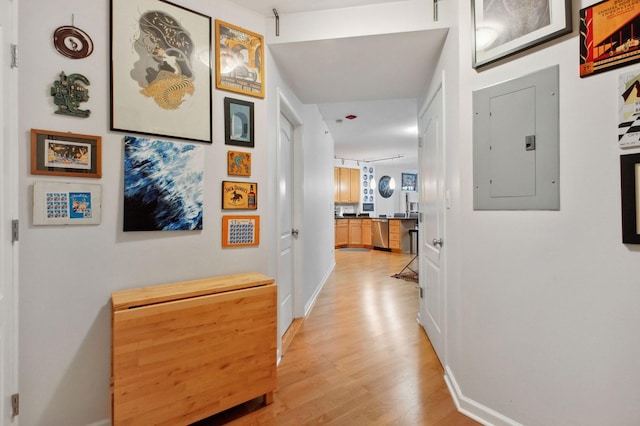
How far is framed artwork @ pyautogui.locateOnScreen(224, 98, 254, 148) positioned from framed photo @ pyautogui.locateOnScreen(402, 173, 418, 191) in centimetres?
886

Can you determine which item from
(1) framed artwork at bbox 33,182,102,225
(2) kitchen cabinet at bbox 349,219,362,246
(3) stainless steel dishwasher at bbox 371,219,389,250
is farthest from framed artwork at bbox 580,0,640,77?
(2) kitchen cabinet at bbox 349,219,362,246

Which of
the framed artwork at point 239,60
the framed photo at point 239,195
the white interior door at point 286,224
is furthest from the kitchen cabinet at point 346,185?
the framed photo at point 239,195

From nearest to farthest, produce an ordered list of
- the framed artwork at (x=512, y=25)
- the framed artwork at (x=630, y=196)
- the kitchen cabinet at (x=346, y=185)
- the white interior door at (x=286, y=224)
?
the framed artwork at (x=630, y=196) < the framed artwork at (x=512, y=25) < the white interior door at (x=286, y=224) < the kitchen cabinet at (x=346, y=185)

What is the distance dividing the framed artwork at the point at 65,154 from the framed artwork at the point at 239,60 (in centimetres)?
78

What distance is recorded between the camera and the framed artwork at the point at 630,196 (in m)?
1.06

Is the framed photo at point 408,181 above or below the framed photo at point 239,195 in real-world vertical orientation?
above

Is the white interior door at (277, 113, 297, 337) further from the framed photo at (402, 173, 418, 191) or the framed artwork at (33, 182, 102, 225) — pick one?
the framed photo at (402, 173, 418, 191)

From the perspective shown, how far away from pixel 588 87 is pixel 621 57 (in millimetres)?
124

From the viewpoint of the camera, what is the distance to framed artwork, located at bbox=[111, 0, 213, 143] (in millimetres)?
1508

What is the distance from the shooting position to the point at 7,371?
3.96 ft

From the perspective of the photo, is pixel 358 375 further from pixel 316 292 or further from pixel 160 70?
pixel 160 70

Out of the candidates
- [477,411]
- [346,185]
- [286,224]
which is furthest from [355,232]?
[477,411]

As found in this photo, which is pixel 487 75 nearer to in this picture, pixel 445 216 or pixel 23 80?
pixel 445 216

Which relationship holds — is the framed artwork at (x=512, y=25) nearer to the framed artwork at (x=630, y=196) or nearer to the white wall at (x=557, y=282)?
the white wall at (x=557, y=282)
